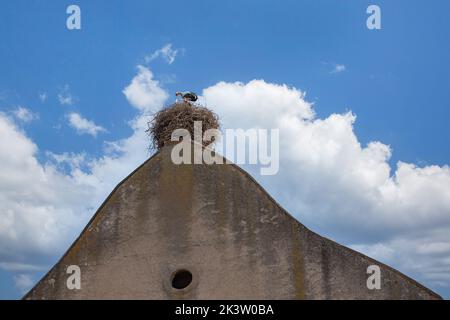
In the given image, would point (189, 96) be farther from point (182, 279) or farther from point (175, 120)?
point (182, 279)

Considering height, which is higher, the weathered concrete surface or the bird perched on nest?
the bird perched on nest

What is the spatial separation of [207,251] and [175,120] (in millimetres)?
4075

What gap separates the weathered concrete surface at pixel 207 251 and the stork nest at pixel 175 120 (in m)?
2.74

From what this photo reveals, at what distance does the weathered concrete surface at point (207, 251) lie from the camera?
7.89m

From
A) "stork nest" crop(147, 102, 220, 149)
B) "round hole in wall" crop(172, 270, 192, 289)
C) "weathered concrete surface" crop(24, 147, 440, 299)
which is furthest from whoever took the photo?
"stork nest" crop(147, 102, 220, 149)

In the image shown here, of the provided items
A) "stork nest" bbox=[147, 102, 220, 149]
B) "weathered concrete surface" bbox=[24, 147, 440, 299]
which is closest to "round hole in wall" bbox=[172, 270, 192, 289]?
"weathered concrete surface" bbox=[24, 147, 440, 299]

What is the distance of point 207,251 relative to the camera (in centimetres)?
821

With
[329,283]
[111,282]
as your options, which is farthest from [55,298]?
[329,283]

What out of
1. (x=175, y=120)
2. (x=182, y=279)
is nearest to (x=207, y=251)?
(x=182, y=279)

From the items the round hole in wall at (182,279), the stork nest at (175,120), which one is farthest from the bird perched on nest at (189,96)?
the round hole in wall at (182,279)

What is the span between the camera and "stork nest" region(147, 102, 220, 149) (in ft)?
38.0

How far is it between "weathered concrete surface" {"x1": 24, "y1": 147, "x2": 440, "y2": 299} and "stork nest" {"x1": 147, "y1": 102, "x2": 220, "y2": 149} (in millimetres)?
2741

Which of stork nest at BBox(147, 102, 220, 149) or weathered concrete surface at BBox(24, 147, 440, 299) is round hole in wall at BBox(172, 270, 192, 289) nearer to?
weathered concrete surface at BBox(24, 147, 440, 299)

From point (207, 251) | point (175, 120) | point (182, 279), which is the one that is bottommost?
point (182, 279)
